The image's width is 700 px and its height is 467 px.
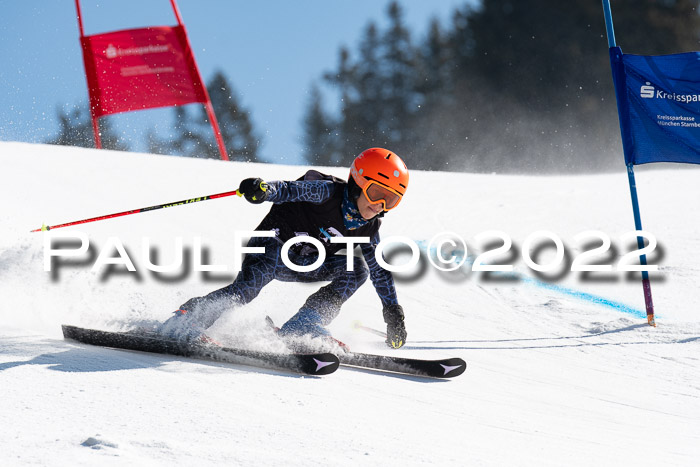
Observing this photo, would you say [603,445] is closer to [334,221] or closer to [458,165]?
[334,221]

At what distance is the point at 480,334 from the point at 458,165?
23342 mm

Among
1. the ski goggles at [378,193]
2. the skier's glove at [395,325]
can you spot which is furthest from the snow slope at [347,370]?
the ski goggles at [378,193]

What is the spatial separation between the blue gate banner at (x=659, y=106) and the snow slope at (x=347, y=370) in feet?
4.19

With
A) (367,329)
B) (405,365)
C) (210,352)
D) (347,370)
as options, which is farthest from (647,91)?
(210,352)

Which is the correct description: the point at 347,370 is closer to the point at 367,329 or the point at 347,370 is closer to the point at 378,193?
the point at 378,193

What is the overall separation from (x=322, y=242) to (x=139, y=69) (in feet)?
24.3

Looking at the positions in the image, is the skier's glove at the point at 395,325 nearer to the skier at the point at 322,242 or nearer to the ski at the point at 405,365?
the skier at the point at 322,242

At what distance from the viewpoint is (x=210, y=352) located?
10.6 ft

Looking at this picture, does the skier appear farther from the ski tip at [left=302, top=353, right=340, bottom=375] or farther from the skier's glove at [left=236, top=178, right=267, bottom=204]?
the ski tip at [left=302, top=353, right=340, bottom=375]

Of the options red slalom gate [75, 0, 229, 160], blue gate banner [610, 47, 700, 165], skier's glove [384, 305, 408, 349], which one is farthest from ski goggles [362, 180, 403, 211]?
red slalom gate [75, 0, 229, 160]

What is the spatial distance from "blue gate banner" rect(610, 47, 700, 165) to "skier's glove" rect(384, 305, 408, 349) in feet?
8.17

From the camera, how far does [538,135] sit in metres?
26.6

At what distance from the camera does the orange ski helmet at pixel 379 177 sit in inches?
139

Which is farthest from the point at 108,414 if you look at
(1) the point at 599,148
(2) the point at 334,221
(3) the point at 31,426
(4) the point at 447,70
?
(4) the point at 447,70
